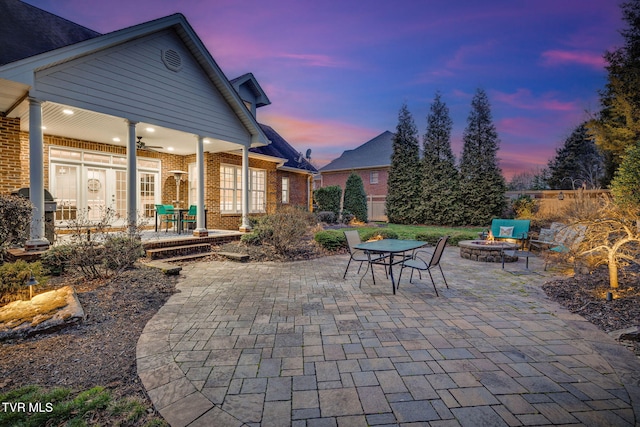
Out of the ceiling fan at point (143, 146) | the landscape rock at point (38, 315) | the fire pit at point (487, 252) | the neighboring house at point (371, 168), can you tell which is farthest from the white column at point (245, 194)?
the neighboring house at point (371, 168)

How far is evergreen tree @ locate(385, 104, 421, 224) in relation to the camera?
1833 cm

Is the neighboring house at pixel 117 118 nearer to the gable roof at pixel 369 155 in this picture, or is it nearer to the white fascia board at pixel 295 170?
the white fascia board at pixel 295 170

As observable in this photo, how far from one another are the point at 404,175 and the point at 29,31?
17.3 meters

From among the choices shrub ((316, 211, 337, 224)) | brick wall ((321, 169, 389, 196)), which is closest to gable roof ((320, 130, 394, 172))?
brick wall ((321, 169, 389, 196))

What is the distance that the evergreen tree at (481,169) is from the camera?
15984 millimetres

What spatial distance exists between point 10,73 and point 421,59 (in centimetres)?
1576

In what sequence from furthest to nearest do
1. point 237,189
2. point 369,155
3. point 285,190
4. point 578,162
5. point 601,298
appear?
point 369,155 < point 578,162 < point 285,190 < point 237,189 < point 601,298

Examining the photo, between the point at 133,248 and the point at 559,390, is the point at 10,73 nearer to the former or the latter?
the point at 133,248

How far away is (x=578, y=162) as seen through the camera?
980 inches

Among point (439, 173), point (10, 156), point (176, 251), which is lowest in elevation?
point (176, 251)

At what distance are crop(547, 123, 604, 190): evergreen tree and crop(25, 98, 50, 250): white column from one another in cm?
3276

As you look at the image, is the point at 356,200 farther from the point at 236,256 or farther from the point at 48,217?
the point at 48,217

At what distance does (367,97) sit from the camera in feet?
64.1

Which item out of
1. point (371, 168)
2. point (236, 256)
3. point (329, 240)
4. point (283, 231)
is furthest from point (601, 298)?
point (371, 168)
